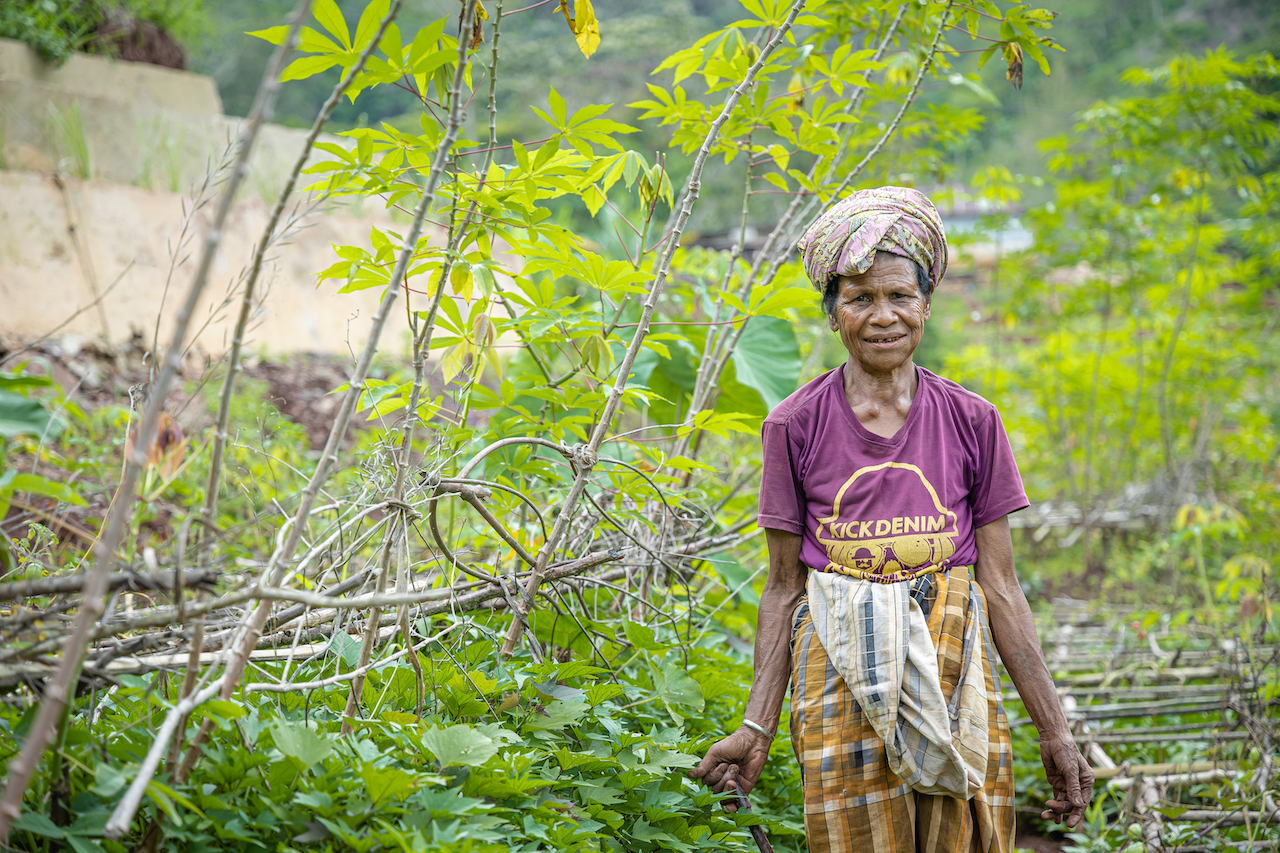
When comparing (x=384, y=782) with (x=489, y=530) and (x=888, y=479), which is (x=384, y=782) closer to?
(x=888, y=479)

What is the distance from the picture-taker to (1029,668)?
1676 mm

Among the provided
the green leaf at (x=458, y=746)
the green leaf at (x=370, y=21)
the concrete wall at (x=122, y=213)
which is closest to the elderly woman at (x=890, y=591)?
the green leaf at (x=458, y=746)

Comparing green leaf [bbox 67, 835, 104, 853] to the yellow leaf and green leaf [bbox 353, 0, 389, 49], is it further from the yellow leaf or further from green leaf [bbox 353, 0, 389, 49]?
the yellow leaf

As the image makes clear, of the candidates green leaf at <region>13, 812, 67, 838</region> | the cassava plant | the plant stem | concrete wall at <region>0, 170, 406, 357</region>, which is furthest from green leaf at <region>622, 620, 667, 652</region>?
concrete wall at <region>0, 170, 406, 357</region>

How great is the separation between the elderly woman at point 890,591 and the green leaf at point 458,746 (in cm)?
55

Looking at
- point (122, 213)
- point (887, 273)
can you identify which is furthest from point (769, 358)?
point (122, 213)

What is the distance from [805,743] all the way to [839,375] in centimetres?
74

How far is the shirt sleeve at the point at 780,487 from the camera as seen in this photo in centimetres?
172

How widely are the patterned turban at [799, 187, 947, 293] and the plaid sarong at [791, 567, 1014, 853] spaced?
62 cm

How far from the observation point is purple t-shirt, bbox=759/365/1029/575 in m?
1.64

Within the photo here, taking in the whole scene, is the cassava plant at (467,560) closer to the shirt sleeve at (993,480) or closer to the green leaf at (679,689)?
the green leaf at (679,689)

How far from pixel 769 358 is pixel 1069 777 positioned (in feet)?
4.97

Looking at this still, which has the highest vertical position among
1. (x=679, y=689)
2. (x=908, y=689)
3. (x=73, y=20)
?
(x=73, y=20)

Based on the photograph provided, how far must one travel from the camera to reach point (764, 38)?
3008 millimetres
